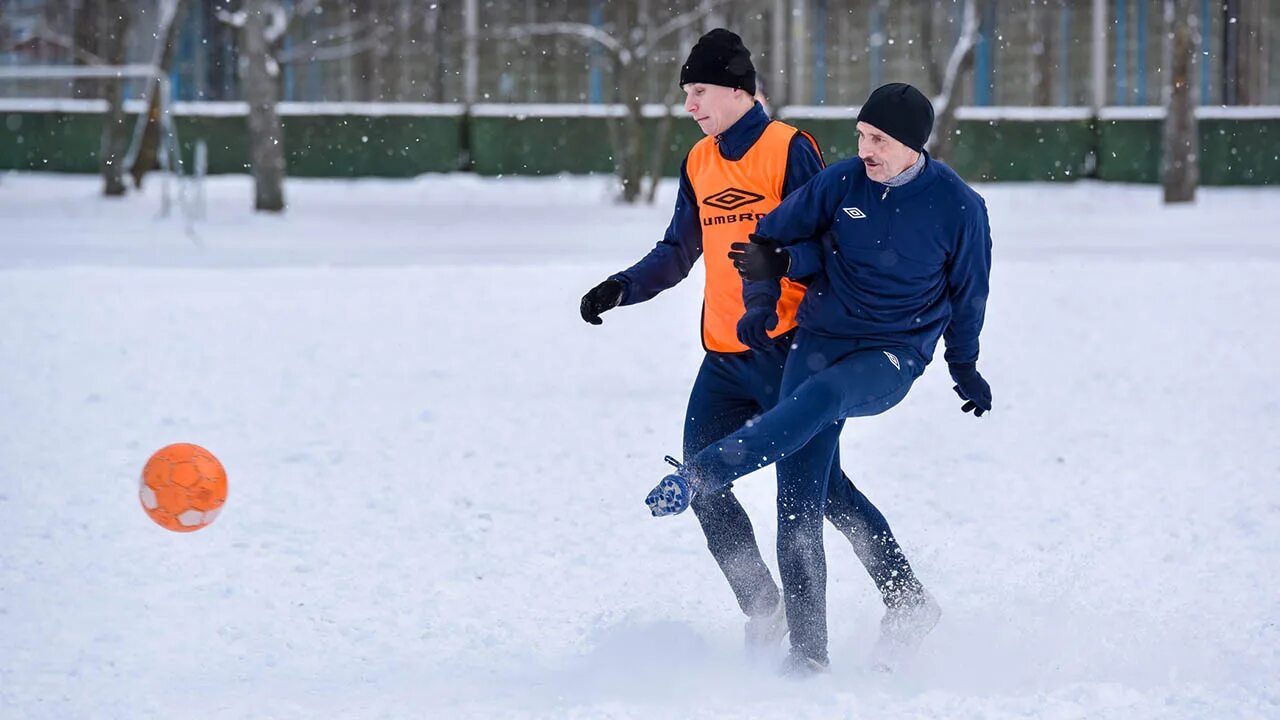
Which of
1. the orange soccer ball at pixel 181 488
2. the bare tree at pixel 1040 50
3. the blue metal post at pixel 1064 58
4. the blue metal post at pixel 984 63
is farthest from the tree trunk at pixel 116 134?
the orange soccer ball at pixel 181 488

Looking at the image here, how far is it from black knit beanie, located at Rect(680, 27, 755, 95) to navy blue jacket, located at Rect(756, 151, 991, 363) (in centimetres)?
40

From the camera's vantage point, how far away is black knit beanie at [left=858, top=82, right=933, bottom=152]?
13.8 ft

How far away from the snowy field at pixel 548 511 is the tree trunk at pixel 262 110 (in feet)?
24.9

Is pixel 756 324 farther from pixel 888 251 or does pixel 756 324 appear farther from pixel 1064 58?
pixel 1064 58

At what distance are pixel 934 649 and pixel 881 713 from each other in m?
0.70

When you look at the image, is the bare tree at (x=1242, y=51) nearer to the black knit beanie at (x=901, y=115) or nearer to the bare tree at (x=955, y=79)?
the bare tree at (x=955, y=79)

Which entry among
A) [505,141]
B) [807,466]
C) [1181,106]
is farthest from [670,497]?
[505,141]

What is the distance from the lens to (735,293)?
4.60m

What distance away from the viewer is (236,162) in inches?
1236

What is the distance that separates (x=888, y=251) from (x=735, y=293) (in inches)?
18.7

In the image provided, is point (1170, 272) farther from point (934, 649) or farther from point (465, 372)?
point (934, 649)

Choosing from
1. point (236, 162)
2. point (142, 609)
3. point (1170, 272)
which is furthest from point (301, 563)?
point (236, 162)

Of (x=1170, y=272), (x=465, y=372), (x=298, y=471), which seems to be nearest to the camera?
(x=298, y=471)

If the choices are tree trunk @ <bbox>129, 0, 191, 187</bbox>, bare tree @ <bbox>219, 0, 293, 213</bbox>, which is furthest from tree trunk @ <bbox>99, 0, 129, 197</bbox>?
bare tree @ <bbox>219, 0, 293, 213</bbox>
